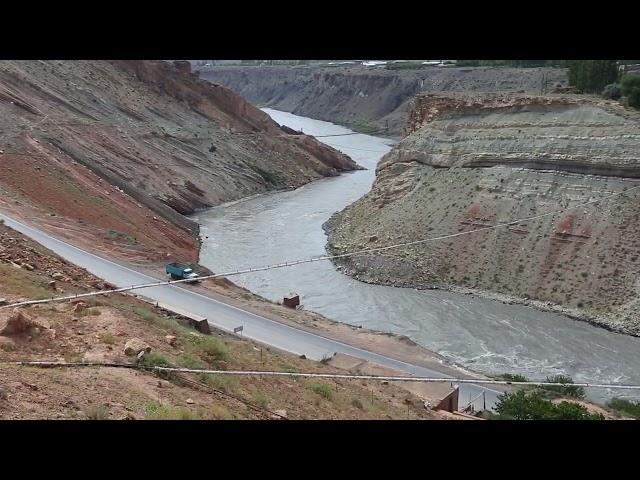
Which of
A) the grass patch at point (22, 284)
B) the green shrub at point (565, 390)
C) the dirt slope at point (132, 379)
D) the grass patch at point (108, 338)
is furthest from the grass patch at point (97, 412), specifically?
the green shrub at point (565, 390)

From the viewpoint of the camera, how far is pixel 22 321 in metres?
9.42

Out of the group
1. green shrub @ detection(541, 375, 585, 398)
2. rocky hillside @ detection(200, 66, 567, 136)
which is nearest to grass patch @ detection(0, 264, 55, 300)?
green shrub @ detection(541, 375, 585, 398)

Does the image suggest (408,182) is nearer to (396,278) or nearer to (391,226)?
(391,226)

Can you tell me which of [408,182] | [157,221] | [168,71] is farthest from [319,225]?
[168,71]

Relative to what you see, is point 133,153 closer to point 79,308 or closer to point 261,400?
point 79,308

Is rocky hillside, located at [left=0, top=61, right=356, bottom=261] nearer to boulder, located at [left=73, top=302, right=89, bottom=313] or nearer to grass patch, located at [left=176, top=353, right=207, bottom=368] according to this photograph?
boulder, located at [left=73, top=302, right=89, bottom=313]

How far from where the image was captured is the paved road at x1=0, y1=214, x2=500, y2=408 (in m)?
16.7

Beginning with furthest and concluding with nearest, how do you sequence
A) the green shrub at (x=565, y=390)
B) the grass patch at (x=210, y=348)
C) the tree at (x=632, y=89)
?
the tree at (x=632, y=89), the green shrub at (x=565, y=390), the grass patch at (x=210, y=348)

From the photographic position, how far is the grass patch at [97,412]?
653cm

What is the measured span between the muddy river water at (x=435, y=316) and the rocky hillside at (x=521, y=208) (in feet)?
3.62

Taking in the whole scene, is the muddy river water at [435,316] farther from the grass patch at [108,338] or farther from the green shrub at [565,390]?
the grass patch at [108,338]

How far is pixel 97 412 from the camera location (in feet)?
21.7

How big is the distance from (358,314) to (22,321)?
48.9 feet

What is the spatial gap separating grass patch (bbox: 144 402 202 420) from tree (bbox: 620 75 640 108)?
2450 centimetres
